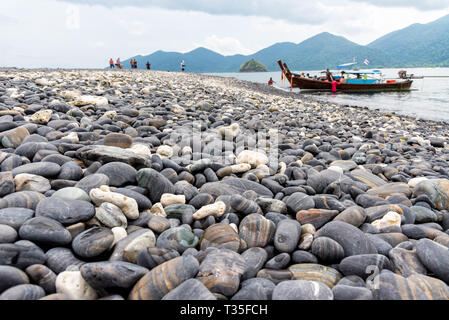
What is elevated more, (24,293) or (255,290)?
(24,293)

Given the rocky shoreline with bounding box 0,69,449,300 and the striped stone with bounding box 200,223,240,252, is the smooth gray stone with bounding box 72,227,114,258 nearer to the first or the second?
the rocky shoreline with bounding box 0,69,449,300

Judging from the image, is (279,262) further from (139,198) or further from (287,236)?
(139,198)

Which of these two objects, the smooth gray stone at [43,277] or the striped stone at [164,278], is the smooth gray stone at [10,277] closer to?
the smooth gray stone at [43,277]

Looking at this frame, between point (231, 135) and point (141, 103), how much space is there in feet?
8.60

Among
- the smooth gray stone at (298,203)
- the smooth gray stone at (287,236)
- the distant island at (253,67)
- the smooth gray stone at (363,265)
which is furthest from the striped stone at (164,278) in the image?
the distant island at (253,67)

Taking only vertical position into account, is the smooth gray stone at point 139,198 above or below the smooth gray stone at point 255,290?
above

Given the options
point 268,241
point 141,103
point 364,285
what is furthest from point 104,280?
point 141,103

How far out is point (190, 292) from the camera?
136 cm

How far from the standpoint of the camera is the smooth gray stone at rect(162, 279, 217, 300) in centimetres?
135

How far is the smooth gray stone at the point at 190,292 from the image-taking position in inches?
53.1

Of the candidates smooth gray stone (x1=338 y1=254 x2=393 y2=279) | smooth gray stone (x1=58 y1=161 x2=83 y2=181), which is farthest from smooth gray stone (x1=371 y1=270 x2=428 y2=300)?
smooth gray stone (x1=58 y1=161 x2=83 y2=181)

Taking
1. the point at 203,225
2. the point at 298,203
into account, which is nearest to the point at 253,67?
the point at 298,203

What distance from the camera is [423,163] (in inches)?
163
